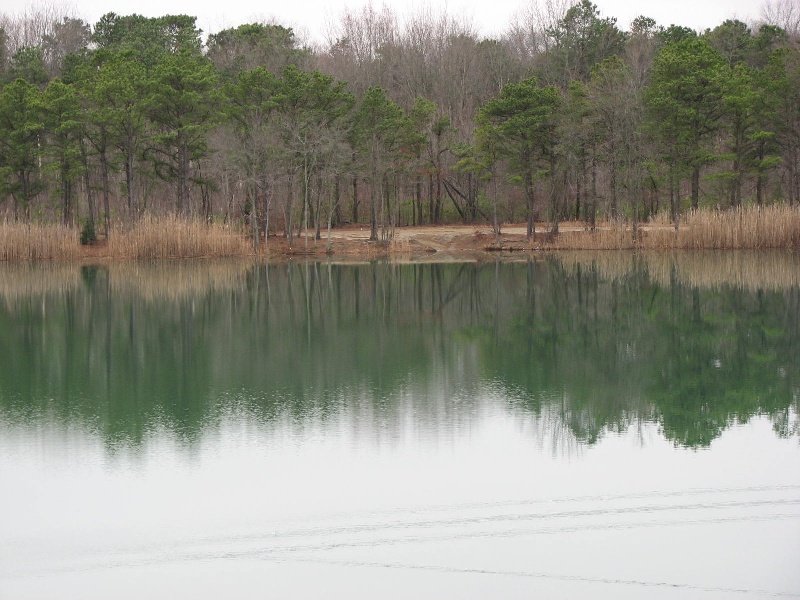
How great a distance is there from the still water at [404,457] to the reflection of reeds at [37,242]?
52.8 ft

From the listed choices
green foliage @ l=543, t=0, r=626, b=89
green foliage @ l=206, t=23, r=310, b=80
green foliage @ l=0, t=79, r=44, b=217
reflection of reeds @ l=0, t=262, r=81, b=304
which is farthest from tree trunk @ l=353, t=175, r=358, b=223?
reflection of reeds @ l=0, t=262, r=81, b=304

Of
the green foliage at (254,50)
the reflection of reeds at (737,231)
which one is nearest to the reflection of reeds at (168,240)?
the green foliage at (254,50)

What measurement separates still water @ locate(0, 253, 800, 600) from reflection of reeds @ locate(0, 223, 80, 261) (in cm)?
1610

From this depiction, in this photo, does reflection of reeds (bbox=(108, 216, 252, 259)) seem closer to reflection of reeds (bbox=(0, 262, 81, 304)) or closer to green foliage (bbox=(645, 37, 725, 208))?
reflection of reeds (bbox=(0, 262, 81, 304))

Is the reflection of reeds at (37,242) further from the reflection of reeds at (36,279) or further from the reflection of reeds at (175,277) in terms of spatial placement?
the reflection of reeds at (175,277)

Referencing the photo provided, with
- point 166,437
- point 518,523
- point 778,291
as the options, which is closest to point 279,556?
point 518,523

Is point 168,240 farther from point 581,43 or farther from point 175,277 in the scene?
point 581,43

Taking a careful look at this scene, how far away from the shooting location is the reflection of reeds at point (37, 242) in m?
33.7

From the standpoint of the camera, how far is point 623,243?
38406 mm

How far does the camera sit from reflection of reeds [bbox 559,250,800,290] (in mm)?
23844

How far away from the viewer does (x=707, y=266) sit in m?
28.4

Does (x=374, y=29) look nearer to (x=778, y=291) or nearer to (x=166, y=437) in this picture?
(x=778, y=291)

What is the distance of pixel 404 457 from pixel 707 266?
70.0ft

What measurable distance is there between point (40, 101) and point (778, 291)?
27.2 m
